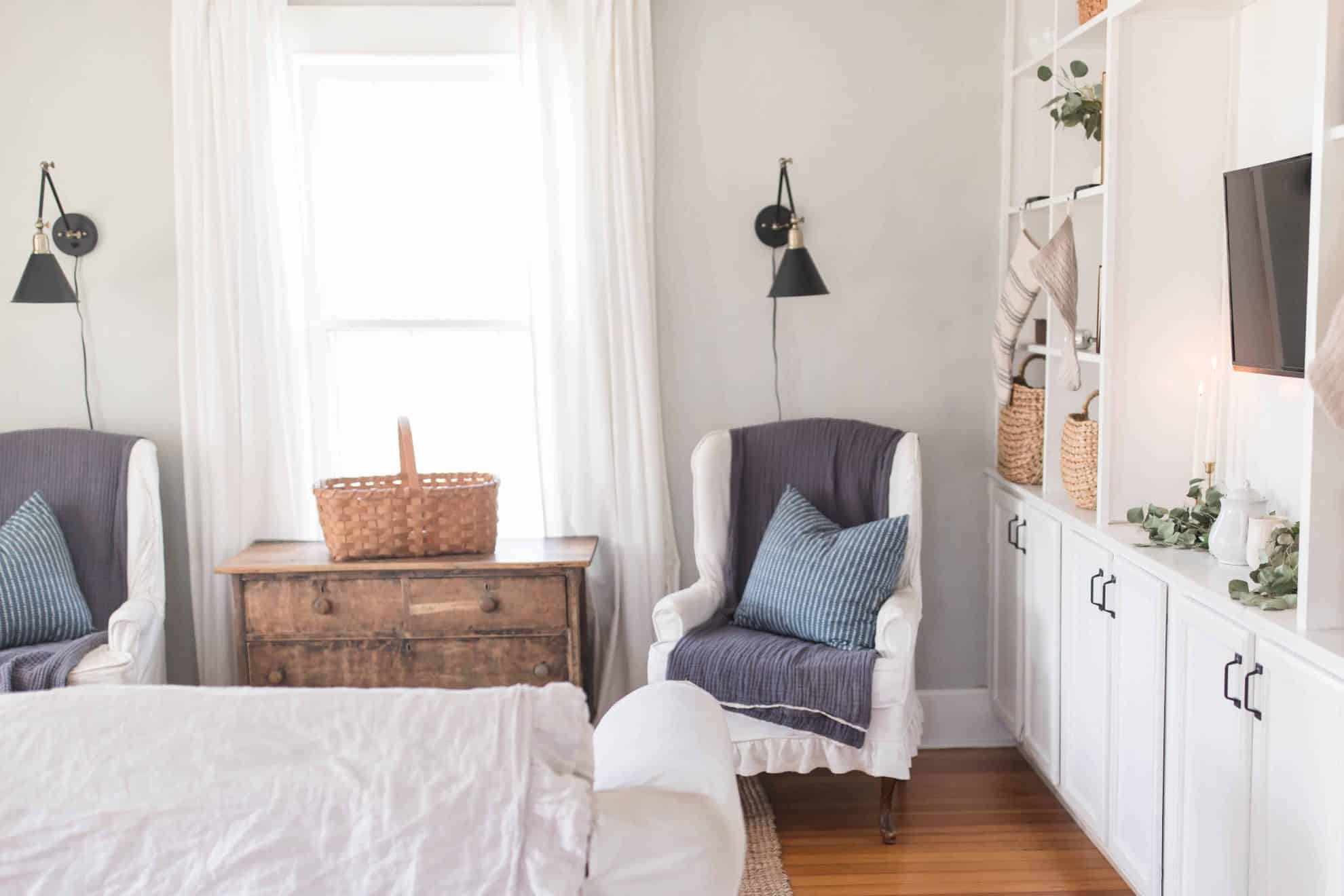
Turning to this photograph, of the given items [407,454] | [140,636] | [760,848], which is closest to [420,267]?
[407,454]

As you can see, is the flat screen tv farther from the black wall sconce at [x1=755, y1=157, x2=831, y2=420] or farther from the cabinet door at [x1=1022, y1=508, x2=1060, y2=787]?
the black wall sconce at [x1=755, y1=157, x2=831, y2=420]

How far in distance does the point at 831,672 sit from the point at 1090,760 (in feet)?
2.06

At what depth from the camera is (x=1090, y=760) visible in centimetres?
283

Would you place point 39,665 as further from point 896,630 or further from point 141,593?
point 896,630

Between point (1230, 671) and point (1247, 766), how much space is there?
16 centimetres

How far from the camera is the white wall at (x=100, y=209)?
11.7 feet

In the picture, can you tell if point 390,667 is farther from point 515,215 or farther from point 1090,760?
point 1090,760

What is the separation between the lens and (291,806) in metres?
1.17

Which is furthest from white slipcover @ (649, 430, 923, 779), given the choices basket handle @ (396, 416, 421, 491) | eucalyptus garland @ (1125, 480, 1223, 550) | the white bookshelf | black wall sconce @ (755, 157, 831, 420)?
basket handle @ (396, 416, 421, 491)

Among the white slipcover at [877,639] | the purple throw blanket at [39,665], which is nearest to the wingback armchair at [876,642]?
the white slipcover at [877,639]

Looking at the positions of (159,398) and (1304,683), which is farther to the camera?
(159,398)

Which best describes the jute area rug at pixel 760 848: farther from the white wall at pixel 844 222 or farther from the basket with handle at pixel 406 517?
the basket with handle at pixel 406 517

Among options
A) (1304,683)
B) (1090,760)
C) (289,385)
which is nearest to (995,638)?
(1090,760)

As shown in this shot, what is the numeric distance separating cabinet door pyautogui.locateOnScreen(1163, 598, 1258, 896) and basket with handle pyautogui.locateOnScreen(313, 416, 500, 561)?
180 centimetres
